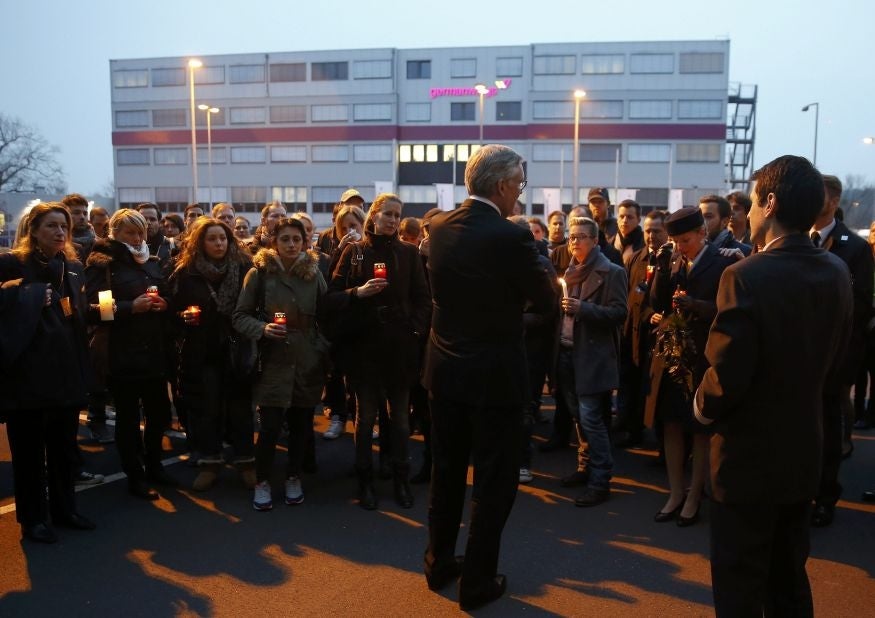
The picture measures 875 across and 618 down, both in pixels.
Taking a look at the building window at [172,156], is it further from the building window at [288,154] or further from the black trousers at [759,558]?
the black trousers at [759,558]

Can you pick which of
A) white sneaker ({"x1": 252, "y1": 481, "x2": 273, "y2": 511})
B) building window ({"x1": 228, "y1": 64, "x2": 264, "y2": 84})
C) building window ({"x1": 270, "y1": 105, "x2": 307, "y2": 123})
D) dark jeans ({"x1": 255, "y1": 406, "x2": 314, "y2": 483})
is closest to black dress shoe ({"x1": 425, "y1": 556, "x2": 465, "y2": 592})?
white sneaker ({"x1": 252, "y1": 481, "x2": 273, "y2": 511})

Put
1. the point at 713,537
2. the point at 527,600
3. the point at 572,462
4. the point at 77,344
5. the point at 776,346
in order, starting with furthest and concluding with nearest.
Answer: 1. the point at 572,462
2. the point at 77,344
3. the point at 527,600
4. the point at 713,537
5. the point at 776,346

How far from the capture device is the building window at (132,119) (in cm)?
5909

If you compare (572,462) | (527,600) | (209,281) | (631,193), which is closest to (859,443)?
(572,462)

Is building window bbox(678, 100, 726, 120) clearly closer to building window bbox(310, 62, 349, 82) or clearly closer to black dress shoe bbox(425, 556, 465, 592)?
building window bbox(310, 62, 349, 82)

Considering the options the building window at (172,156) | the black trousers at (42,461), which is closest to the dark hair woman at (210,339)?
the black trousers at (42,461)

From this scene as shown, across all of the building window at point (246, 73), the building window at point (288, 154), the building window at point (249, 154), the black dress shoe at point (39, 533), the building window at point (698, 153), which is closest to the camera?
the black dress shoe at point (39, 533)

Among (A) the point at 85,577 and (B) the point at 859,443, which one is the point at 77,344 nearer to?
(A) the point at 85,577

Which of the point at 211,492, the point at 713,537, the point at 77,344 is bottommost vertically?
the point at 211,492

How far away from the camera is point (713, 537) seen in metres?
2.78

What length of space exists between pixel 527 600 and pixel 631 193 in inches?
1816

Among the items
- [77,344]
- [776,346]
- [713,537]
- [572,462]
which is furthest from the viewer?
[572,462]

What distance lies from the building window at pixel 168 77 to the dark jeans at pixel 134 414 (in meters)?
59.2

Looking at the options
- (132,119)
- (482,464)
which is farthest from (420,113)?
(482,464)
